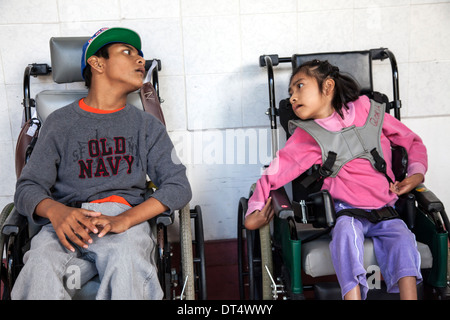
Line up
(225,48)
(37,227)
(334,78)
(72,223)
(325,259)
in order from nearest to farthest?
(72,223), (325,259), (37,227), (334,78), (225,48)

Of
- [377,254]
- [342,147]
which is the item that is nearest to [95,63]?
[342,147]

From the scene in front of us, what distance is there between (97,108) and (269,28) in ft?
3.24

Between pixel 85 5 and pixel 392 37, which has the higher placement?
pixel 85 5

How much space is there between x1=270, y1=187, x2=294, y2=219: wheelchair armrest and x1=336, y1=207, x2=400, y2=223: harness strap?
0.66 ft

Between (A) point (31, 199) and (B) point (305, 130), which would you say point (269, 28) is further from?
(A) point (31, 199)

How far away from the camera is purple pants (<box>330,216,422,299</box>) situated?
5.28 ft

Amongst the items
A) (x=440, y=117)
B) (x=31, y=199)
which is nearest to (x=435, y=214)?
(x=440, y=117)

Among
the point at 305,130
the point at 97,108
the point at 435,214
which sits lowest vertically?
the point at 435,214

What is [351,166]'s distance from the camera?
1.91m

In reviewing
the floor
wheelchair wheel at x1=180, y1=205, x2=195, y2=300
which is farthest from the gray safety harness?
the floor

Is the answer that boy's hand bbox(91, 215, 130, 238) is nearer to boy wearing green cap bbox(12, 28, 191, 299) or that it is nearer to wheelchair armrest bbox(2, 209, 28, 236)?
boy wearing green cap bbox(12, 28, 191, 299)

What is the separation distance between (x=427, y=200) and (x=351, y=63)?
719mm

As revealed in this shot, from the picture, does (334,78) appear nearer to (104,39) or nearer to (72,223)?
(104,39)
